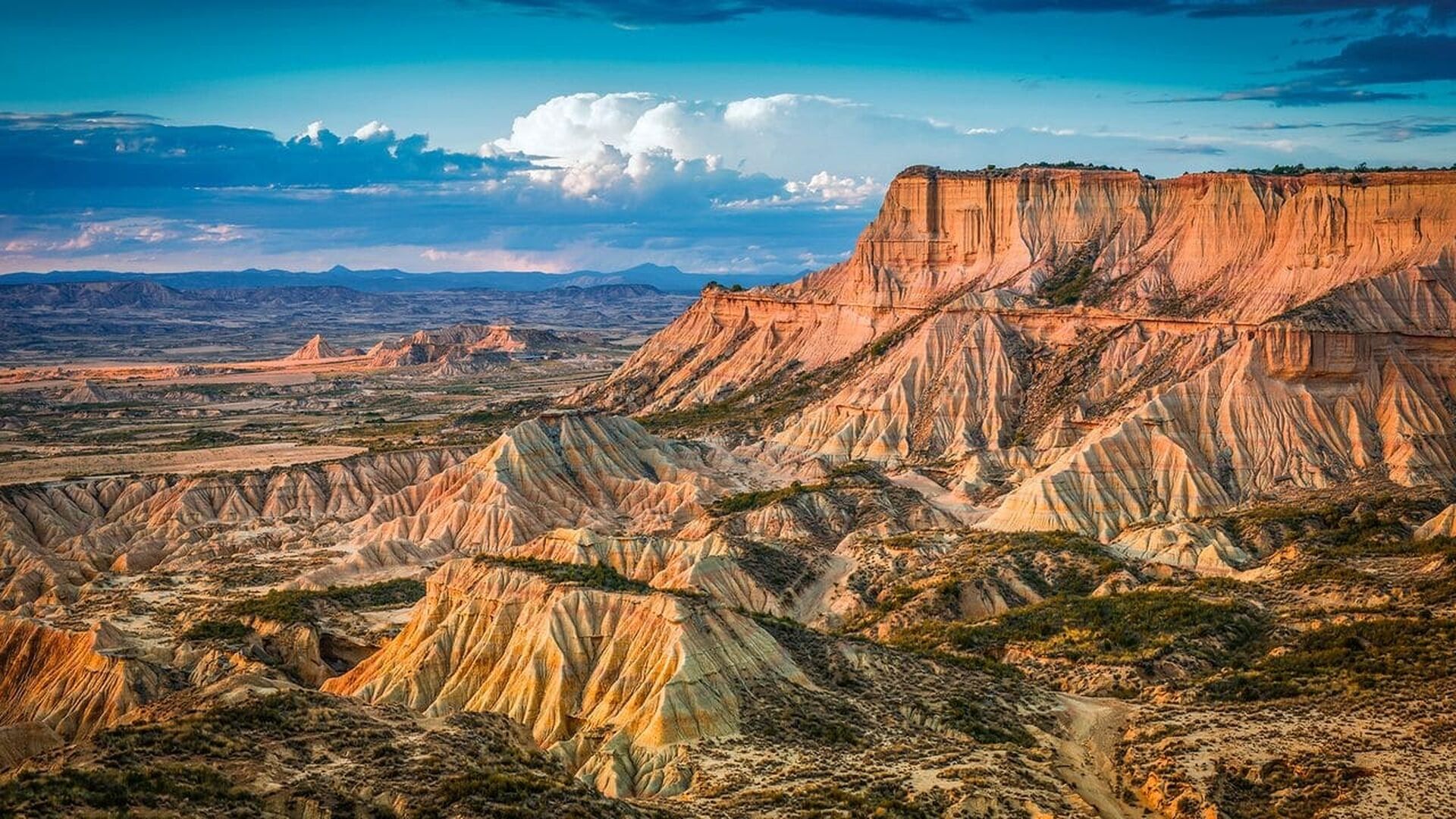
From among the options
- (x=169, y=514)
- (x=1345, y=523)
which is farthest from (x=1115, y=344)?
(x=169, y=514)

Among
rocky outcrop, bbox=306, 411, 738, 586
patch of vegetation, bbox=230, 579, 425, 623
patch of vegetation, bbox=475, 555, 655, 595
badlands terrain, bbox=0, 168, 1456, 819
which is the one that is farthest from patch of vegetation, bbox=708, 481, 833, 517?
patch of vegetation, bbox=475, 555, 655, 595

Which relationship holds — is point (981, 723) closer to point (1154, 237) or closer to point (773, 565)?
point (773, 565)

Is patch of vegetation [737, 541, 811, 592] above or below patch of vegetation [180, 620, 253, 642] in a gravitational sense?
below

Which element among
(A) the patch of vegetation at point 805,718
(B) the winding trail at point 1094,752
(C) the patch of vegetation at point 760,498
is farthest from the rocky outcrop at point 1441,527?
(A) the patch of vegetation at point 805,718

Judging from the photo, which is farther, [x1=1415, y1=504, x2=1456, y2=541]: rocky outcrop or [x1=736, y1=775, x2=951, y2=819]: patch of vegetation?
[x1=1415, y1=504, x2=1456, y2=541]: rocky outcrop

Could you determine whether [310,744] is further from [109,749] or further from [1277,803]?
[1277,803]

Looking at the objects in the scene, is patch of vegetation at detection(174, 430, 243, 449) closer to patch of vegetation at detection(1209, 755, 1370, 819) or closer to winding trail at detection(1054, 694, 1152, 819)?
winding trail at detection(1054, 694, 1152, 819)

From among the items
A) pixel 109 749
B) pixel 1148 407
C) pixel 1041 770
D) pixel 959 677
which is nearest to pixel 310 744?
pixel 109 749
